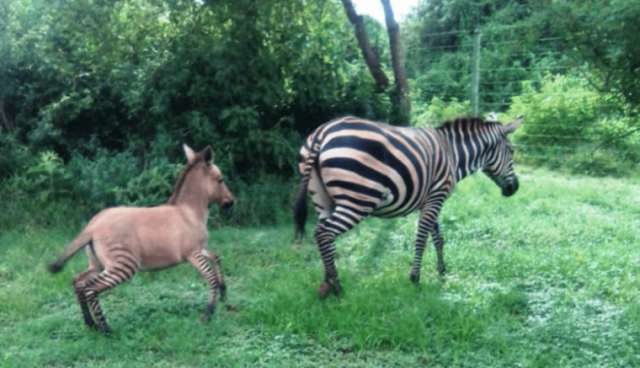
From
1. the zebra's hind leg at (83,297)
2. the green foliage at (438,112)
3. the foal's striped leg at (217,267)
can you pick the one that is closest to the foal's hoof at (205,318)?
the foal's striped leg at (217,267)

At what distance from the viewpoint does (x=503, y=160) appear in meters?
7.49

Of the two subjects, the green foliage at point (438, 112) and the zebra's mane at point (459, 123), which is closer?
the zebra's mane at point (459, 123)

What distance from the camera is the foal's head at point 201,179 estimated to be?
5902mm

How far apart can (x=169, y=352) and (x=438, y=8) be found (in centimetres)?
1553

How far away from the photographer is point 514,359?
4.80m

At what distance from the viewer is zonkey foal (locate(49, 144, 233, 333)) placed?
532cm

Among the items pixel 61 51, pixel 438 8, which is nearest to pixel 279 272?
pixel 61 51

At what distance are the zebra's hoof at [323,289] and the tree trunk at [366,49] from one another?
575cm

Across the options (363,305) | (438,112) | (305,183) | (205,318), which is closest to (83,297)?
(205,318)

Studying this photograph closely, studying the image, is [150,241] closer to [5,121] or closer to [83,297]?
[83,297]

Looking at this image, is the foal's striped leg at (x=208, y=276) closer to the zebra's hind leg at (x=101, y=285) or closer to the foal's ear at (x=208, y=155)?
the zebra's hind leg at (x=101, y=285)

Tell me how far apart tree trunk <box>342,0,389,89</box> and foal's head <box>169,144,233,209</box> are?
561 cm

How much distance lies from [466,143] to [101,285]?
3.82m

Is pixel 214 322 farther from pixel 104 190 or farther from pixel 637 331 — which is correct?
pixel 104 190
